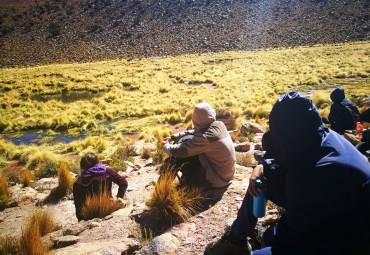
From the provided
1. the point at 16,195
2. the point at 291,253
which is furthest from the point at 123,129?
the point at 291,253

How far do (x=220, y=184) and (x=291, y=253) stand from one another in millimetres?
2955

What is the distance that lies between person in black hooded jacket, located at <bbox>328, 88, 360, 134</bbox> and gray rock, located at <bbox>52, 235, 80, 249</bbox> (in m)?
6.24

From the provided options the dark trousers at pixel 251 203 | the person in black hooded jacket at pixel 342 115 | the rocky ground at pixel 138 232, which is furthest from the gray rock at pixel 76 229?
the person in black hooded jacket at pixel 342 115

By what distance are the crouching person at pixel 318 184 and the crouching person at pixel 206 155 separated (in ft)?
8.45

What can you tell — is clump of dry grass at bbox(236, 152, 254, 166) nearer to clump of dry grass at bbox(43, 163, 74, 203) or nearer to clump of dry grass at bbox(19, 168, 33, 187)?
clump of dry grass at bbox(43, 163, 74, 203)

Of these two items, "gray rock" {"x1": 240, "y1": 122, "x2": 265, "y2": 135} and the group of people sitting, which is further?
"gray rock" {"x1": 240, "y1": 122, "x2": 265, "y2": 135}

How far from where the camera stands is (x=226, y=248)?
3629mm

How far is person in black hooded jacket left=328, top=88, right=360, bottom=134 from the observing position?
857 centimetres

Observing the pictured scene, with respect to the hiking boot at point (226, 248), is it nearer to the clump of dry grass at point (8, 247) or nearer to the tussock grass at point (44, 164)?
the clump of dry grass at point (8, 247)

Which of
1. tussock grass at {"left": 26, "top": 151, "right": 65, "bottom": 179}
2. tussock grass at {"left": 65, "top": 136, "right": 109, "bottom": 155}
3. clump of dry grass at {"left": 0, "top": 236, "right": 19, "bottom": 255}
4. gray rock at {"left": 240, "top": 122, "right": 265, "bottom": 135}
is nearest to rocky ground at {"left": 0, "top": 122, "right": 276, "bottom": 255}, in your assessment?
clump of dry grass at {"left": 0, "top": 236, "right": 19, "bottom": 255}

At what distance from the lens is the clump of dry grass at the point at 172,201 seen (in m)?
4.89

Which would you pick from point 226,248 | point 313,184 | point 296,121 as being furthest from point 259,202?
point 296,121

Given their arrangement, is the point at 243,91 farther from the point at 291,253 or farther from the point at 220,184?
the point at 291,253

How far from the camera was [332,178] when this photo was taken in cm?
236
